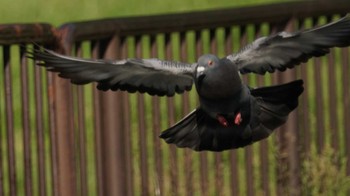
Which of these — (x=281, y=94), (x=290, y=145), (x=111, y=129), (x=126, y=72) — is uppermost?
(x=126, y=72)

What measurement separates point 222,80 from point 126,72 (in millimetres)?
496

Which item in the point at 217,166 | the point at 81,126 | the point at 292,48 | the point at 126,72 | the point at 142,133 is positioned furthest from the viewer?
the point at 217,166

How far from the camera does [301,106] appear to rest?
9.03 meters

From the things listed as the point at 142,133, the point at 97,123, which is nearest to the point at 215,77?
the point at 97,123

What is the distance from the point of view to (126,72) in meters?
6.88

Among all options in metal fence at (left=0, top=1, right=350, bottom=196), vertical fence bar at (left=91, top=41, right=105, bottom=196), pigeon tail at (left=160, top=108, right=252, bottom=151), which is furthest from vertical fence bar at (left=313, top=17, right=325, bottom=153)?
pigeon tail at (left=160, top=108, right=252, bottom=151)

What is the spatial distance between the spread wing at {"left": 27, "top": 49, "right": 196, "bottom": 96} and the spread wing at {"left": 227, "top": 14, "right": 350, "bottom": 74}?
27 cm

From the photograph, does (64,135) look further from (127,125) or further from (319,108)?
(319,108)

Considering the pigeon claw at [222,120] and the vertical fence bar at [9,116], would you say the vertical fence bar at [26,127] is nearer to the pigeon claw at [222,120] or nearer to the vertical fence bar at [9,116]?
the vertical fence bar at [9,116]

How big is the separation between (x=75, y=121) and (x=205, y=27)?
3.68 feet

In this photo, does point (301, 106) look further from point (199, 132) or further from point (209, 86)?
point (209, 86)

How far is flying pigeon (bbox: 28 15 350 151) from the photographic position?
21.9 ft

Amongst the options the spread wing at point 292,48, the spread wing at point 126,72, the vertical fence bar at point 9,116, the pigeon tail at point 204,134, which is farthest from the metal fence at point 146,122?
the spread wing at point 292,48

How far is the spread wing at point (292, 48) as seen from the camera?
6.93 metres
